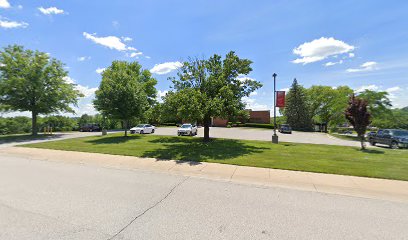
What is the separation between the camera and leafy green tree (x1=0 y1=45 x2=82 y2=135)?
2316 centimetres

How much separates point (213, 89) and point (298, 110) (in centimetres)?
4156

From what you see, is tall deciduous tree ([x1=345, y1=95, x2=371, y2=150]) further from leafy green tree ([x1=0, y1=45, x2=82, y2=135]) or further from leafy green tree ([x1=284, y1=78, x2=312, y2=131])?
leafy green tree ([x1=284, y1=78, x2=312, y2=131])

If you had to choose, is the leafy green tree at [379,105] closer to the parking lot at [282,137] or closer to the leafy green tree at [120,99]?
the parking lot at [282,137]

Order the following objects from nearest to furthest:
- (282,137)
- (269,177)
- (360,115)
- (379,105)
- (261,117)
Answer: (269,177)
(360,115)
(282,137)
(379,105)
(261,117)

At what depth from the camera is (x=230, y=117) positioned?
14727 mm

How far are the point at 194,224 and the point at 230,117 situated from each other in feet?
36.7

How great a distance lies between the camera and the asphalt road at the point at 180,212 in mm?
3703

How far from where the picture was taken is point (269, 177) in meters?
7.50

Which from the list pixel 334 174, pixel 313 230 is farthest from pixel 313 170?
pixel 313 230

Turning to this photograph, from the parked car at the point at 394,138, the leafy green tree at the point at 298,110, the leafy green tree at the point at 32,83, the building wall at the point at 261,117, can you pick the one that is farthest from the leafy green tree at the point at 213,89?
the building wall at the point at 261,117

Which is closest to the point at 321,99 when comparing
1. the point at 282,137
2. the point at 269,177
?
the point at 282,137

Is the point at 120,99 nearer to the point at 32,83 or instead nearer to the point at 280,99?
the point at 32,83

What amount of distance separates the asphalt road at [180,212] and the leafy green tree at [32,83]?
2198 cm

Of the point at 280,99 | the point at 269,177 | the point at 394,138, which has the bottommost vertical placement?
the point at 269,177
